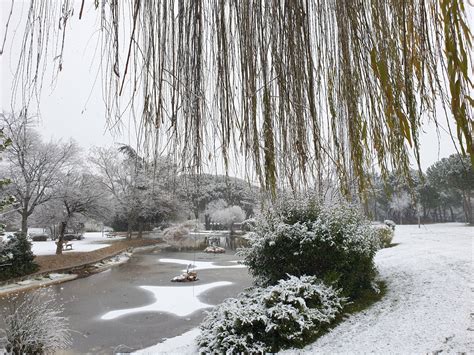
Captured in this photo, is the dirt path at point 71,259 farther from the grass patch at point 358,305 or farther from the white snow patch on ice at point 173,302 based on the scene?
the grass patch at point 358,305

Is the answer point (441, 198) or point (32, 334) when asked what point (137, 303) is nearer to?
point (32, 334)

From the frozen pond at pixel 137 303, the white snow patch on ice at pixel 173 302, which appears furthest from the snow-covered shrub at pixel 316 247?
the white snow patch on ice at pixel 173 302

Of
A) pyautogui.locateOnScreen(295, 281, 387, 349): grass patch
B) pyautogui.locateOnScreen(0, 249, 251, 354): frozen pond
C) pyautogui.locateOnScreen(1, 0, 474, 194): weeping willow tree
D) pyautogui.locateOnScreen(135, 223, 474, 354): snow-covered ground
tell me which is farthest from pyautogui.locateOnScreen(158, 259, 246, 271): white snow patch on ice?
pyautogui.locateOnScreen(1, 0, 474, 194): weeping willow tree

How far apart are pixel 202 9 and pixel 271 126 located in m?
0.31

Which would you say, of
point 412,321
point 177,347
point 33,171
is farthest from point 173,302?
point 33,171

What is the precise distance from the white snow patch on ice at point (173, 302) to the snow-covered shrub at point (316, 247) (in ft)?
6.61

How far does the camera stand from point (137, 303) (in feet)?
28.4

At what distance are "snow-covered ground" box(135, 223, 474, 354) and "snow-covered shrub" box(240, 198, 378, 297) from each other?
651 millimetres

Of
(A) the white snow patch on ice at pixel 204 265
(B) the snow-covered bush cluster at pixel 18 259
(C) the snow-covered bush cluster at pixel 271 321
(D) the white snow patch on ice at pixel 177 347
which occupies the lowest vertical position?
(D) the white snow patch on ice at pixel 177 347

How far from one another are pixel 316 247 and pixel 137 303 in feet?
17.0

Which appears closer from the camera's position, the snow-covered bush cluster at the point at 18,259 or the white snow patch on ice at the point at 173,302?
the white snow patch on ice at the point at 173,302

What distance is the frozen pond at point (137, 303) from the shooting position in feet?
20.2

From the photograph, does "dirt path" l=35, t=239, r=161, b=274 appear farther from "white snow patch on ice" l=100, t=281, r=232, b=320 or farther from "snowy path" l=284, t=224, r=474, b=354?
"snowy path" l=284, t=224, r=474, b=354

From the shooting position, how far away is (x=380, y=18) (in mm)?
868
